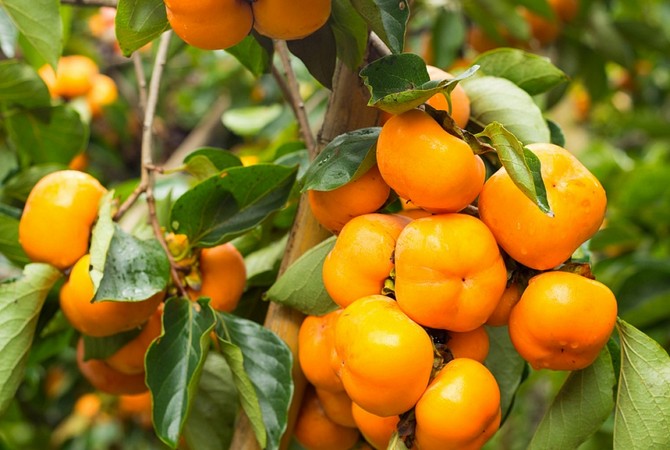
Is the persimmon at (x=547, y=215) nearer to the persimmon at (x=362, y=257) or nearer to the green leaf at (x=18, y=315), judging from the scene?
the persimmon at (x=362, y=257)

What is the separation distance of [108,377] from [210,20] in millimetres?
471

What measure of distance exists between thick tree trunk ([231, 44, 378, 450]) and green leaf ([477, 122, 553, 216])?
19 cm

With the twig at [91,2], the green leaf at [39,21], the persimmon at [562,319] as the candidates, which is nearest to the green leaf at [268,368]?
the persimmon at [562,319]

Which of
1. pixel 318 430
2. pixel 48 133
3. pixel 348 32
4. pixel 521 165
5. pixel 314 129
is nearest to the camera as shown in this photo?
pixel 521 165

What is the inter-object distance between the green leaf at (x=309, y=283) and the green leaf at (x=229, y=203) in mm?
77

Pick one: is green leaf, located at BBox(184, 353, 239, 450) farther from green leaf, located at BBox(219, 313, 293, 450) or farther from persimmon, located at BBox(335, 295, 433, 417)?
persimmon, located at BBox(335, 295, 433, 417)

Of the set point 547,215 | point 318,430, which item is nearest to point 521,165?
point 547,215

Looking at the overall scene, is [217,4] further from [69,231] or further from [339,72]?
[69,231]

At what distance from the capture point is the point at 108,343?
0.83 metres

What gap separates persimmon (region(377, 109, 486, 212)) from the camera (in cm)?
59

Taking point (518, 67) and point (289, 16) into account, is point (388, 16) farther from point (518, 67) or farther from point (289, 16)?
point (518, 67)

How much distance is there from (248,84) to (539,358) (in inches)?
73.6

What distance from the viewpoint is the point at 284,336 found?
795mm

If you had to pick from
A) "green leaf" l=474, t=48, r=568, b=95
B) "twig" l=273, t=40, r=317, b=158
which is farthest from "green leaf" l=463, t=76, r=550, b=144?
"twig" l=273, t=40, r=317, b=158
